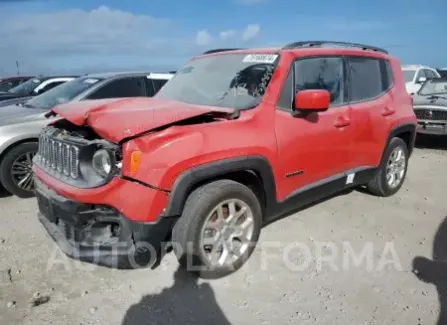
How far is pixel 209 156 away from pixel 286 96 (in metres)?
1.07

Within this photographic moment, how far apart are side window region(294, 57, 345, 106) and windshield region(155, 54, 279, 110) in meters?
0.29

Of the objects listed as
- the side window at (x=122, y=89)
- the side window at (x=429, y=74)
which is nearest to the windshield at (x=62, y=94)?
the side window at (x=122, y=89)

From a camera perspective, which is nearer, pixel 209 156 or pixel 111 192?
pixel 111 192

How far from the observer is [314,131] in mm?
3631

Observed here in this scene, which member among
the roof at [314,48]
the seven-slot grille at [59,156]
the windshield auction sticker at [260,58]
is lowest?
the seven-slot grille at [59,156]

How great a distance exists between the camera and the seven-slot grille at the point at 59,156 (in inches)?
115

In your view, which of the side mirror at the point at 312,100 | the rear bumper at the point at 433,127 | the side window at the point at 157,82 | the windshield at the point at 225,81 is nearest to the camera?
the side mirror at the point at 312,100

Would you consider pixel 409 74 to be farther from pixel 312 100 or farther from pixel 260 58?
pixel 312 100

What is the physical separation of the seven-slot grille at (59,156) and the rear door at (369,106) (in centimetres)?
276

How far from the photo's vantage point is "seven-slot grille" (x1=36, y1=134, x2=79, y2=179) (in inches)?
115

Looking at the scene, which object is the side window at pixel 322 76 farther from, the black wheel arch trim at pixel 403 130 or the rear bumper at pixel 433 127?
the rear bumper at pixel 433 127

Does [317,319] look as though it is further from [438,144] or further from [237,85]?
[438,144]

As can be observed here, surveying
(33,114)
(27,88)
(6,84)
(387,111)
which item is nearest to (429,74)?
(387,111)

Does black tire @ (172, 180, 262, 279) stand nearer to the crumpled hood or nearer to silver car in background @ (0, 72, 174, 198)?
the crumpled hood
